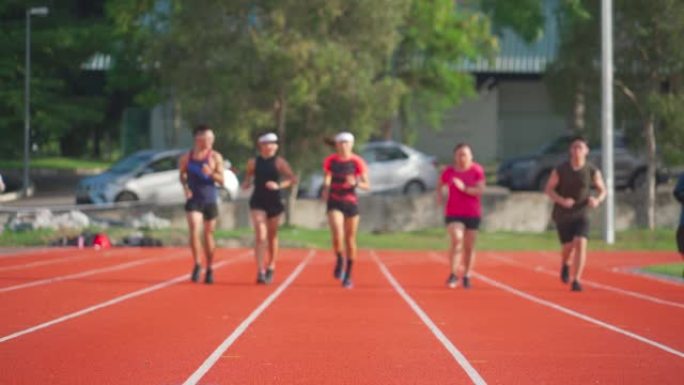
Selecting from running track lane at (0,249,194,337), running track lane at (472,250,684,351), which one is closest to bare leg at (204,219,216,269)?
running track lane at (0,249,194,337)

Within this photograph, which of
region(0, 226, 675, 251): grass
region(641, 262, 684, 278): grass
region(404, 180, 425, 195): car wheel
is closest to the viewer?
region(641, 262, 684, 278): grass

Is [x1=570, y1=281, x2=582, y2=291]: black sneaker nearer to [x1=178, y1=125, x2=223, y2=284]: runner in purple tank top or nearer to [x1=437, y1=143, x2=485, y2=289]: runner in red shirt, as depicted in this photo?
[x1=437, y1=143, x2=485, y2=289]: runner in red shirt

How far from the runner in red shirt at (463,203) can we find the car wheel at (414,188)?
20.9 m

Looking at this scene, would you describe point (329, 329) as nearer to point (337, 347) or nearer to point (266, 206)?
point (337, 347)

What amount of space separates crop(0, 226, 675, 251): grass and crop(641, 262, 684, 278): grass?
23.5ft

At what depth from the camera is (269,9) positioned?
106 ft

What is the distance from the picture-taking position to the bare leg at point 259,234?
17.6m

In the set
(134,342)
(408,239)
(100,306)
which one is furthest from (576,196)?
(408,239)

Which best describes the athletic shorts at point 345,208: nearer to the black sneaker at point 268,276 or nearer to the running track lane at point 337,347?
the black sneaker at point 268,276

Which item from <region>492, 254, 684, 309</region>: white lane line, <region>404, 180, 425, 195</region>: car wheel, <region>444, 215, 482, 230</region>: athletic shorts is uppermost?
<region>404, 180, 425, 195</region>: car wheel

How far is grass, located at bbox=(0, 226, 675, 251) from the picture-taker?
28406 millimetres

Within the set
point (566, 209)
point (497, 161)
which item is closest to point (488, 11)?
point (497, 161)

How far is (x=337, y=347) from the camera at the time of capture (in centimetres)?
1061

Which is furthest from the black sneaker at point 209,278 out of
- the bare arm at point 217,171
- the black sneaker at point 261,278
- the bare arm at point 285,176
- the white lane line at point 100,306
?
the bare arm at point 285,176
